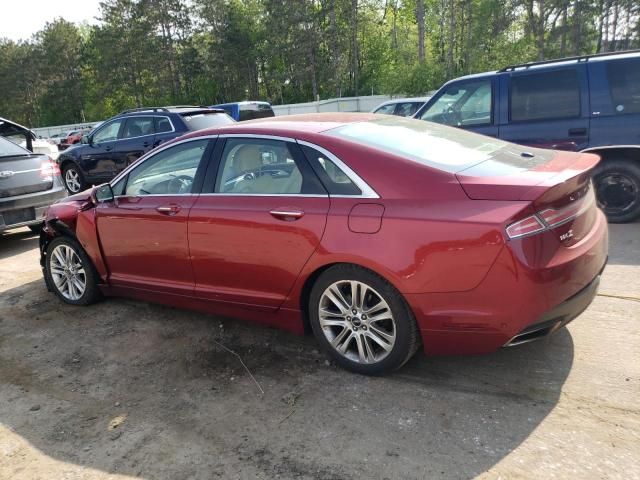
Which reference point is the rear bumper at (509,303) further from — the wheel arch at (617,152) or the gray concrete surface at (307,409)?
the wheel arch at (617,152)

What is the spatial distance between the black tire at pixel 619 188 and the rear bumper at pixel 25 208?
23.4 feet

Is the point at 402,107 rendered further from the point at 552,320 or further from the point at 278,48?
the point at 278,48

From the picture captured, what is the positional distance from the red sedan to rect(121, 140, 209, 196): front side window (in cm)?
1

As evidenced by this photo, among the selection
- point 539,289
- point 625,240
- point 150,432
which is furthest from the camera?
point 625,240

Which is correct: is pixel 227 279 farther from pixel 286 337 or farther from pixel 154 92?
pixel 154 92

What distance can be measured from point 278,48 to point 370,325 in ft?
141

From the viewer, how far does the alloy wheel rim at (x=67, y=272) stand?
4941 millimetres

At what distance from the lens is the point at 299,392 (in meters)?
3.29

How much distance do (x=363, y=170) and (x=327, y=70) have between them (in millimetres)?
43056

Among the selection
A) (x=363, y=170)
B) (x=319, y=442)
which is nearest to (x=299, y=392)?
(x=319, y=442)

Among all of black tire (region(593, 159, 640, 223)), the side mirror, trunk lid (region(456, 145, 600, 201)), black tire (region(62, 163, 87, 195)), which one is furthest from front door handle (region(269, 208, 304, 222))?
black tire (region(62, 163, 87, 195))

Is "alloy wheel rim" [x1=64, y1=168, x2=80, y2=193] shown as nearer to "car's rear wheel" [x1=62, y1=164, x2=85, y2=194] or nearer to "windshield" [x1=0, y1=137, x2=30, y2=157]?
"car's rear wheel" [x1=62, y1=164, x2=85, y2=194]

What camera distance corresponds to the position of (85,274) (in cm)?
488

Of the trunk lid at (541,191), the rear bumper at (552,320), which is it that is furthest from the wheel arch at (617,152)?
the rear bumper at (552,320)
